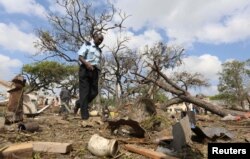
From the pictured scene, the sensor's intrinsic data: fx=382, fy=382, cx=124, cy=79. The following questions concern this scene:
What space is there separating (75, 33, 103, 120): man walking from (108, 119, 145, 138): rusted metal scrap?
1.54 metres

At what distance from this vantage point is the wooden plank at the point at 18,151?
354 centimetres

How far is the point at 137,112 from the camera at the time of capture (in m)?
5.64

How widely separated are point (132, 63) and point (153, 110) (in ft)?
82.2

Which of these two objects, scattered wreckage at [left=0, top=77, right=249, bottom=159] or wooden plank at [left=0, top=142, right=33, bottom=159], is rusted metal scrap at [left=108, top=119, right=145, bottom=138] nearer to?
scattered wreckage at [left=0, top=77, right=249, bottom=159]

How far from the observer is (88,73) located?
6.38 meters

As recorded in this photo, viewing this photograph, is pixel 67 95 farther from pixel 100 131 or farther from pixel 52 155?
pixel 52 155

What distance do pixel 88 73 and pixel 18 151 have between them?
2934mm

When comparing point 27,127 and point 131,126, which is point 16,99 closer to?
point 27,127

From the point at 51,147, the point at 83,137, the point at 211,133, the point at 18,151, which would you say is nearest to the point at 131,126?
the point at 83,137

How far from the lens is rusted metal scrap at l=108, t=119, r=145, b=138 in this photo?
4657 mm

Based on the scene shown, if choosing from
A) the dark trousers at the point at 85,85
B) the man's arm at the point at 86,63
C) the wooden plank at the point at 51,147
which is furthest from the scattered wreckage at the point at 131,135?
the man's arm at the point at 86,63

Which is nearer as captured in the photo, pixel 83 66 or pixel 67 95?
pixel 83 66

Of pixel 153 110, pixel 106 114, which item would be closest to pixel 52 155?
pixel 153 110

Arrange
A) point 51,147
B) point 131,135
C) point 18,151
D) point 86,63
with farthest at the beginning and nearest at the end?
point 86,63
point 131,135
point 51,147
point 18,151
